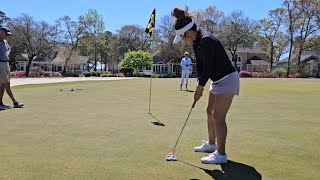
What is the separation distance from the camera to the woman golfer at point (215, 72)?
5426 mm

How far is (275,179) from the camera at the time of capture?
4672mm

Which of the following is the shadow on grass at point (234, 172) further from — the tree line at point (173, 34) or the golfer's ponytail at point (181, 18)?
the tree line at point (173, 34)

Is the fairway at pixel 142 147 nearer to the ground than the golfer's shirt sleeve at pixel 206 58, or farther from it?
nearer to the ground

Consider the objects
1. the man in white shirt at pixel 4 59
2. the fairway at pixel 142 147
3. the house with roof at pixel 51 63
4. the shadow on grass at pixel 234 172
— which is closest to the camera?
the shadow on grass at pixel 234 172

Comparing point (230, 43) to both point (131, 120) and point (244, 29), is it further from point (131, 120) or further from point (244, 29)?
point (131, 120)

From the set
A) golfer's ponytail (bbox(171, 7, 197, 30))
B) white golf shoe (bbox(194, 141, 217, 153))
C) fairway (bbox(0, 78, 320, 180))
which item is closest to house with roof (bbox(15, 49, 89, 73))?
fairway (bbox(0, 78, 320, 180))

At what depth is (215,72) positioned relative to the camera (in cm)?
559

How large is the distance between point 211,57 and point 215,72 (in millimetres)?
293

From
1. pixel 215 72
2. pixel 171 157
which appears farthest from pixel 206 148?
pixel 215 72

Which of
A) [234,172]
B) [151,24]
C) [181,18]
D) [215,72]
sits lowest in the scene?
[234,172]

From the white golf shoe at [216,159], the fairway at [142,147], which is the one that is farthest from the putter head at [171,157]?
the white golf shoe at [216,159]

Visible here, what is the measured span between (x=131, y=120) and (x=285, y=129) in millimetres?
3541

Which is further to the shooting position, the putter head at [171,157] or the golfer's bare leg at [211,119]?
the golfer's bare leg at [211,119]

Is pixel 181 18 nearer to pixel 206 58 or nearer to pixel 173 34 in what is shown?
Answer: pixel 206 58
